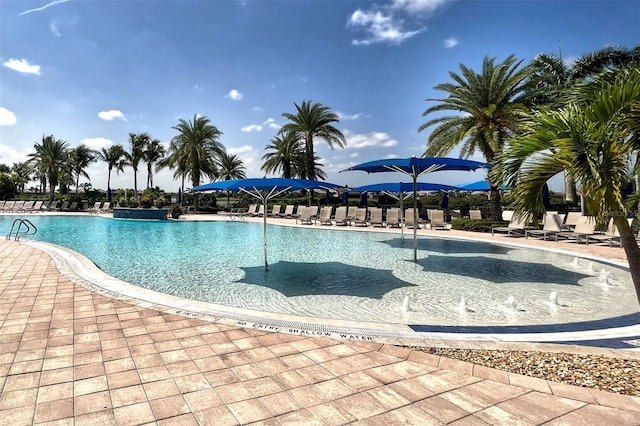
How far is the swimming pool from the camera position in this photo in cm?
586

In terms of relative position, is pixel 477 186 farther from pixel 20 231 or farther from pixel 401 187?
pixel 20 231

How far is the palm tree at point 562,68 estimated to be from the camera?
18.2m

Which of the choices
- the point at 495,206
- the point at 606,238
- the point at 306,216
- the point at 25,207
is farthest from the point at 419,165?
the point at 25,207

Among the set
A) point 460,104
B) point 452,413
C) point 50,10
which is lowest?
point 452,413

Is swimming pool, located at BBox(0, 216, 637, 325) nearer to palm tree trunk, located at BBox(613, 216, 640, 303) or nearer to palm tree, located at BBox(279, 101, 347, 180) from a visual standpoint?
palm tree trunk, located at BBox(613, 216, 640, 303)

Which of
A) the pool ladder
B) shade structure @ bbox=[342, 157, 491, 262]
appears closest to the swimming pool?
shade structure @ bbox=[342, 157, 491, 262]

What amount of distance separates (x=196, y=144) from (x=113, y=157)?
21058mm

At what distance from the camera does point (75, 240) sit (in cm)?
1480

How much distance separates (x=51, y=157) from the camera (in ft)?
142

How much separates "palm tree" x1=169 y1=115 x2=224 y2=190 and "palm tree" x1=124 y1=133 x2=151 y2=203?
11838mm

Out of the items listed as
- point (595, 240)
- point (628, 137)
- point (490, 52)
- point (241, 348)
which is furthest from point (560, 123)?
point (490, 52)

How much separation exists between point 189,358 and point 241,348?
0.56 meters

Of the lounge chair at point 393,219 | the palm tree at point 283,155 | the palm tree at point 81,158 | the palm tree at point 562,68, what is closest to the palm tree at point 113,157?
the palm tree at point 81,158

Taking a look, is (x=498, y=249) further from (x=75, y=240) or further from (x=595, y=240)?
(x=75, y=240)
